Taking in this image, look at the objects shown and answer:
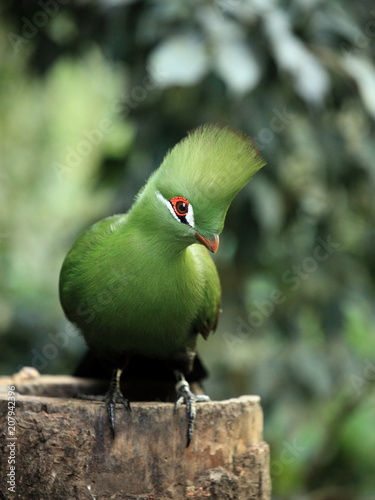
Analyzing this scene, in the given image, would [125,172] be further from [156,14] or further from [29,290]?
[29,290]

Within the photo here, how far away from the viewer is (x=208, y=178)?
2.68 m

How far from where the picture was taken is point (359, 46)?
4.32 m

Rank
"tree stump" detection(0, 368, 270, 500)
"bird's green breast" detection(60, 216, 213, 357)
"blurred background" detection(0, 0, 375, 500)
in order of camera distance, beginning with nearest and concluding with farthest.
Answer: "tree stump" detection(0, 368, 270, 500) < "bird's green breast" detection(60, 216, 213, 357) < "blurred background" detection(0, 0, 375, 500)

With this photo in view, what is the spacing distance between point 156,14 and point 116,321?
68.1 inches

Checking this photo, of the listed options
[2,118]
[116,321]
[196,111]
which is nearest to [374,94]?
[196,111]

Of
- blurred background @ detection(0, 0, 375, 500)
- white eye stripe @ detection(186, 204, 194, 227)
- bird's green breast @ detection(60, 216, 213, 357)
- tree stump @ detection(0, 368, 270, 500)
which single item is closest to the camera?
tree stump @ detection(0, 368, 270, 500)

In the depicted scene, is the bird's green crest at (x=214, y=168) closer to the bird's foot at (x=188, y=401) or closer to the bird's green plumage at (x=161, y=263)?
the bird's green plumage at (x=161, y=263)

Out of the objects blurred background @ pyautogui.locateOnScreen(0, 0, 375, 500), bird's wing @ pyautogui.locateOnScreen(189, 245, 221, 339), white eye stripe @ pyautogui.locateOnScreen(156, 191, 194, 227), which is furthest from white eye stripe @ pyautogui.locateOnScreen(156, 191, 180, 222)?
blurred background @ pyautogui.locateOnScreen(0, 0, 375, 500)

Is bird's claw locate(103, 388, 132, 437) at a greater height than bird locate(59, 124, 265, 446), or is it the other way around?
bird locate(59, 124, 265, 446)

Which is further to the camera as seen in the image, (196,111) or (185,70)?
(196,111)

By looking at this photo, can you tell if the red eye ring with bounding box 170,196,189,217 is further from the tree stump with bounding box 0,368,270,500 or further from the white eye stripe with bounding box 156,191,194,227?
the tree stump with bounding box 0,368,270,500

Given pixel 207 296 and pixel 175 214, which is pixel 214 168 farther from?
pixel 207 296

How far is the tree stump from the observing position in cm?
261

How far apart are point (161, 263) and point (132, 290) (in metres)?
0.16
